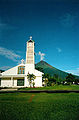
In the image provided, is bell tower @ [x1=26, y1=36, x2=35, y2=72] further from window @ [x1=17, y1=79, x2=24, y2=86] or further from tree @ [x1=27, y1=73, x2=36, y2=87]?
window @ [x1=17, y1=79, x2=24, y2=86]

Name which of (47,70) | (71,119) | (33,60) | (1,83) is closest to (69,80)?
(33,60)

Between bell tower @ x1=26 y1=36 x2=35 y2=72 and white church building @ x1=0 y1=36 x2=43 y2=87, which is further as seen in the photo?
bell tower @ x1=26 y1=36 x2=35 y2=72

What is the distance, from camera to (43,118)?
3.20 metres

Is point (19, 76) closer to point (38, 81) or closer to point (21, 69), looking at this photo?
point (21, 69)

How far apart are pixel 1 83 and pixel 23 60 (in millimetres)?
7818

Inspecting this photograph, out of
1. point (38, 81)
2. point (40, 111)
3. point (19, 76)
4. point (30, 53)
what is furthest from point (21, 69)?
point (40, 111)

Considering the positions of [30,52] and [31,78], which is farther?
[30,52]

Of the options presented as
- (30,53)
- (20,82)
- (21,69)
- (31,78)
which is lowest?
(20,82)

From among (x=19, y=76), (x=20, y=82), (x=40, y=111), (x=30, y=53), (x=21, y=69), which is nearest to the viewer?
(x=40, y=111)

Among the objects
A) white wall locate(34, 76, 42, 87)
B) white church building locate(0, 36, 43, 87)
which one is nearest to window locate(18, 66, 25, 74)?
white church building locate(0, 36, 43, 87)

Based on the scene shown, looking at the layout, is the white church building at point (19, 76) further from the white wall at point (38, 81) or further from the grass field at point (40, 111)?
the grass field at point (40, 111)

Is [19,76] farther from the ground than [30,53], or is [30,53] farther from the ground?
[30,53]

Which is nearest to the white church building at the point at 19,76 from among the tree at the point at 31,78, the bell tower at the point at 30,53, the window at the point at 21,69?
the window at the point at 21,69

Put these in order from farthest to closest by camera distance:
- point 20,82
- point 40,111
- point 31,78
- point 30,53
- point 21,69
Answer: point 30,53, point 21,69, point 20,82, point 31,78, point 40,111
